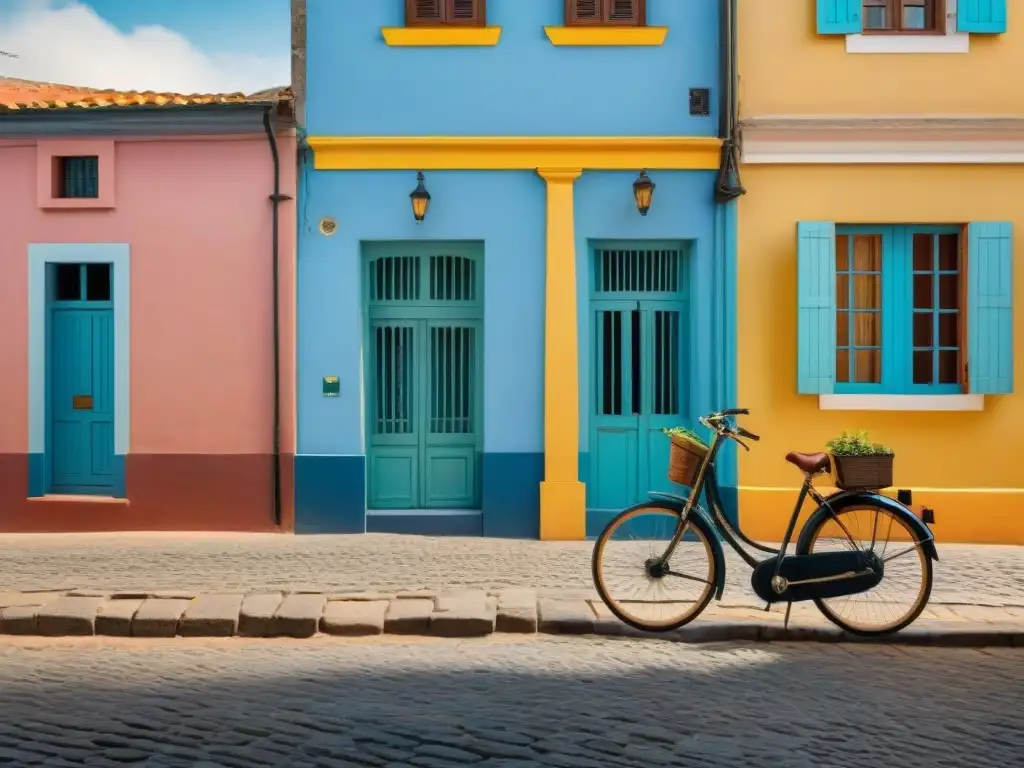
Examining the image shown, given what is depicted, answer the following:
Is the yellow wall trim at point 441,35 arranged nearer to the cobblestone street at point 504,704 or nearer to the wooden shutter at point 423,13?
the wooden shutter at point 423,13

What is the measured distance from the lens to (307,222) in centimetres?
1073

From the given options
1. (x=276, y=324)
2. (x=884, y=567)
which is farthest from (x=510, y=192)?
(x=884, y=567)

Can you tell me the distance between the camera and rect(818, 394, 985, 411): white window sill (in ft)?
34.4

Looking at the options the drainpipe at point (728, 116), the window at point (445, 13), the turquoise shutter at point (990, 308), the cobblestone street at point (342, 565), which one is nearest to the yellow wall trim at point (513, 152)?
the drainpipe at point (728, 116)

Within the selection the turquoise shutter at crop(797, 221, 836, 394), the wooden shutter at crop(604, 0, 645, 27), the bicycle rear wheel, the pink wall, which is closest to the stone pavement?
the bicycle rear wheel

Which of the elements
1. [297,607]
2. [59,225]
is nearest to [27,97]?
[59,225]

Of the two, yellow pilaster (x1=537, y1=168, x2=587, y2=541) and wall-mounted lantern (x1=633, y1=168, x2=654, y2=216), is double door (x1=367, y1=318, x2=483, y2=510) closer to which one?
yellow pilaster (x1=537, y1=168, x2=587, y2=541)

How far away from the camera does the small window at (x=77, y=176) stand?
11008 millimetres

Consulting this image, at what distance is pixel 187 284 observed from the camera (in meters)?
10.8

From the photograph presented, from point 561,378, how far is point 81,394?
15.0 feet

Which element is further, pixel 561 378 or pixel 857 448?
pixel 561 378

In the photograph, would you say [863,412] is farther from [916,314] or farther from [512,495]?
[512,495]

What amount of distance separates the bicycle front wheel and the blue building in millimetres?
3833

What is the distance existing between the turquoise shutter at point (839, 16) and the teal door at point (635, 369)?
239 centimetres
